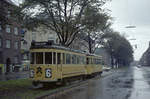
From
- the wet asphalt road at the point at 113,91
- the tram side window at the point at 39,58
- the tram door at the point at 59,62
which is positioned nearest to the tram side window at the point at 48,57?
the tram side window at the point at 39,58

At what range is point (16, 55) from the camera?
54.8 m

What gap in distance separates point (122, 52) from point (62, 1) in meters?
65.6

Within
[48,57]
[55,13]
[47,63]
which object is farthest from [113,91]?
[55,13]

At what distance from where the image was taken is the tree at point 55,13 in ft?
67.4

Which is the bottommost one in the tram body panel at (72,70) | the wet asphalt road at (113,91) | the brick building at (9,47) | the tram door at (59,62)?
the wet asphalt road at (113,91)

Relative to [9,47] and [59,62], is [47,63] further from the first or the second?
[9,47]

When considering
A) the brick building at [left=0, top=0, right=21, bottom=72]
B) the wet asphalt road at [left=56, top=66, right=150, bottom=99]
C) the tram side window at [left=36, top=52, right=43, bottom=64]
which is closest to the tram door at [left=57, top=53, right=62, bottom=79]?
the tram side window at [left=36, top=52, right=43, bottom=64]

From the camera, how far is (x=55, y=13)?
21750 mm

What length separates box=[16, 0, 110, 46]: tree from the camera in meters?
20.5

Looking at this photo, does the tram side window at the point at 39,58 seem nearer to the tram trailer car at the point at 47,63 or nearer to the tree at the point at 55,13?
the tram trailer car at the point at 47,63

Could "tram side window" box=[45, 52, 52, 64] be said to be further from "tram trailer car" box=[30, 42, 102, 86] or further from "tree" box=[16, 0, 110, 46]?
"tree" box=[16, 0, 110, 46]

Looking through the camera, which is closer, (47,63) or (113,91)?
(113,91)

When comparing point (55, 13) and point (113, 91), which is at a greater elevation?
point (55, 13)

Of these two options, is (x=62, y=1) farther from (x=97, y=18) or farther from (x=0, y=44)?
(x=0, y=44)
